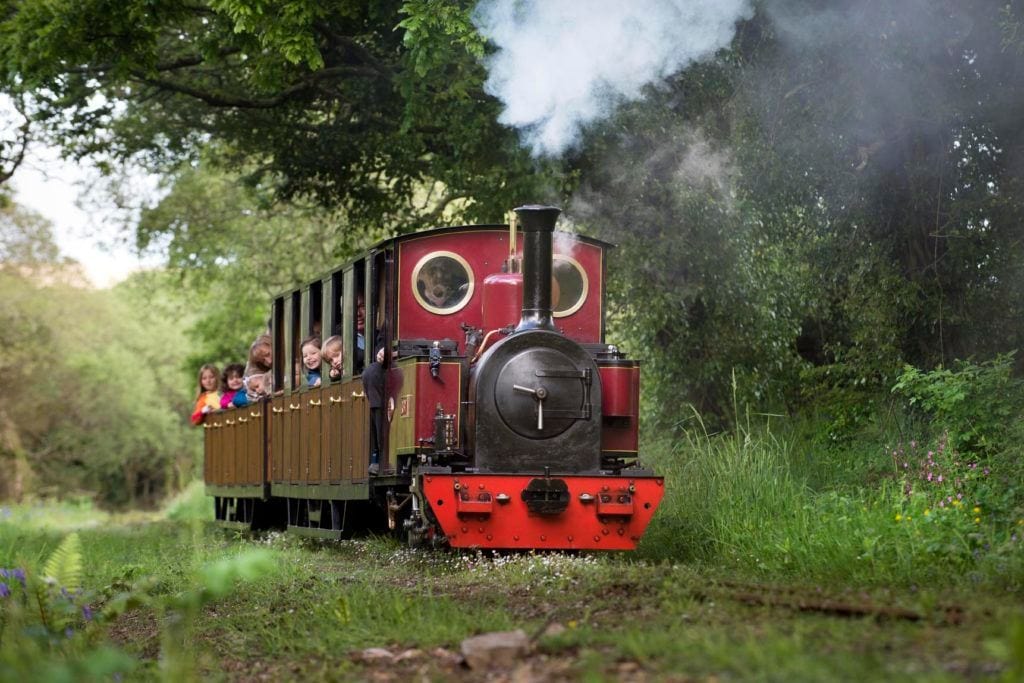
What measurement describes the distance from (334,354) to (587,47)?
12.1 feet

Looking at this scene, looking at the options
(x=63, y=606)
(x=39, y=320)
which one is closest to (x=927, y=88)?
(x=63, y=606)

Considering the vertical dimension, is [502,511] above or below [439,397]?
below

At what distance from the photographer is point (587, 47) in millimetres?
12914

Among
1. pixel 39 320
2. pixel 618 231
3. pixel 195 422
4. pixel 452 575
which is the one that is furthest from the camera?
pixel 39 320

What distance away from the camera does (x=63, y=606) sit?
6.15 meters

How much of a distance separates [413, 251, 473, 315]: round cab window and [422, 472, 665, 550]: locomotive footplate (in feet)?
5.87

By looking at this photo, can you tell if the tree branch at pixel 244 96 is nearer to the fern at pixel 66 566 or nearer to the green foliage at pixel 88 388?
the fern at pixel 66 566

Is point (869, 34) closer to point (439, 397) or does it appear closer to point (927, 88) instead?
point (927, 88)

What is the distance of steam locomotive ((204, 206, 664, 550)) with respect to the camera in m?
9.36

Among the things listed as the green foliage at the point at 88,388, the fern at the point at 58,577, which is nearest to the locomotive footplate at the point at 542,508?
the fern at the point at 58,577

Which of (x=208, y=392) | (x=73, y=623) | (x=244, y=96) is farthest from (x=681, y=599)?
(x=244, y=96)

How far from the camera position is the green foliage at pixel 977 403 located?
10.2 metres

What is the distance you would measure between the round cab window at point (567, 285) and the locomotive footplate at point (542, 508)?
1779 millimetres

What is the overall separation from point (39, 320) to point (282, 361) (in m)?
29.3
